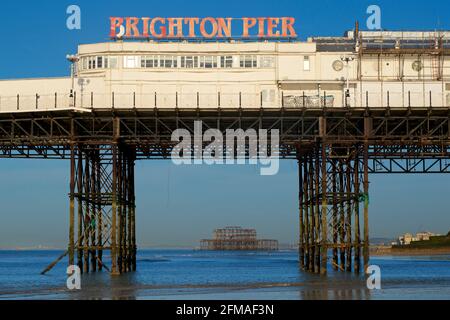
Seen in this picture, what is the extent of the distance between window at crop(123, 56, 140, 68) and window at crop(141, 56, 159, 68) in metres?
0.37

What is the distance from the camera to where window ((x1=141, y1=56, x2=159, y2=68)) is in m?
62.0

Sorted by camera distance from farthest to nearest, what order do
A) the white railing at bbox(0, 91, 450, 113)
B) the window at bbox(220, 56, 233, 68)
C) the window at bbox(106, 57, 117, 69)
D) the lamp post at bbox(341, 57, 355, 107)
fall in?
the window at bbox(220, 56, 233, 68) < the window at bbox(106, 57, 117, 69) < the white railing at bbox(0, 91, 450, 113) < the lamp post at bbox(341, 57, 355, 107)

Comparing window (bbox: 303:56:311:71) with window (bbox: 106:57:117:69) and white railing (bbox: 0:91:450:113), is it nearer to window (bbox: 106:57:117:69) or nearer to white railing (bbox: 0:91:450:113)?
white railing (bbox: 0:91:450:113)

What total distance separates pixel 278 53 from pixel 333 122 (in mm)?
6476

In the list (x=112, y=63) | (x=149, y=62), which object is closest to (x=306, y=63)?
(x=149, y=62)

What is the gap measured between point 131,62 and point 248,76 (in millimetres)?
8624

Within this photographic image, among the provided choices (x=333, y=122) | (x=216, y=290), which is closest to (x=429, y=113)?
(x=333, y=122)

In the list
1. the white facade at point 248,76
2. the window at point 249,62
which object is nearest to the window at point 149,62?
the white facade at point 248,76

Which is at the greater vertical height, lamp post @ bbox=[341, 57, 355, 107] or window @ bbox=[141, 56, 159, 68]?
window @ bbox=[141, 56, 159, 68]

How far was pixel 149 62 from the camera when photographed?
62.1 m

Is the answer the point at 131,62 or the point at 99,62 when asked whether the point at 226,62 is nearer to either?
the point at 131,62

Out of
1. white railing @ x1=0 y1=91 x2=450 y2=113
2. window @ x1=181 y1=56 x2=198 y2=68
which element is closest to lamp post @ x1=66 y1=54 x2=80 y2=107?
white railing @ x1=0 y1=91 x2=450 y2=113

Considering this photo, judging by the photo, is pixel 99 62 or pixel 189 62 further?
pixel 99 62
